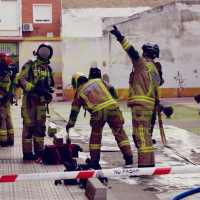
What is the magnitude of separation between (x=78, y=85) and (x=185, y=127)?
5.38m

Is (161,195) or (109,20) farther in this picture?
(109,20)

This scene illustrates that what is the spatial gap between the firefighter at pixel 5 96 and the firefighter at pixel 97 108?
78.6 inches

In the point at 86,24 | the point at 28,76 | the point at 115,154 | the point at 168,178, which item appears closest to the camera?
the point at 168,178

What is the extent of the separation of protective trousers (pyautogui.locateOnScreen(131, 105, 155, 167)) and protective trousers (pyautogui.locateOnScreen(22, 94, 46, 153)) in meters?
1.61

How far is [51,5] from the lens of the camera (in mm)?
30156

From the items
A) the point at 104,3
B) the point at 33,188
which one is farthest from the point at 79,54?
the point at 33,188

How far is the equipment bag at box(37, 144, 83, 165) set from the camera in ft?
21.9

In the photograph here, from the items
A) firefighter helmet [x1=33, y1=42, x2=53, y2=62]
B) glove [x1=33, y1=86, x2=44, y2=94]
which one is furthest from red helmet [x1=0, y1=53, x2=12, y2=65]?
glove [x1=33, y1=86, x2=44, y2=94]

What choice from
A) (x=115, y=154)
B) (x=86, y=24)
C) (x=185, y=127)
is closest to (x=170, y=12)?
(x=86, y=24)

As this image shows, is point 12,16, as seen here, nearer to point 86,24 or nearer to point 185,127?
point 86,24

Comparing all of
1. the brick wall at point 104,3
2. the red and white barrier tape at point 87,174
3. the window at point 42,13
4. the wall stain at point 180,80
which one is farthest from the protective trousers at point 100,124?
the window at point 42,13

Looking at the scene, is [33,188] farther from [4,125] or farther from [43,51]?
[4,125]

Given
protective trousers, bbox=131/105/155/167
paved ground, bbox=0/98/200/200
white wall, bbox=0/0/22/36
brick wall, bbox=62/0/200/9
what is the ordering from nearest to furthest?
paved ground, bbox=0/98/200/200 < protective trousers, bbox=131/105/155/167 < brick wall, bbox=62/0/200/9 < white wall, bbox=0/0/22/36

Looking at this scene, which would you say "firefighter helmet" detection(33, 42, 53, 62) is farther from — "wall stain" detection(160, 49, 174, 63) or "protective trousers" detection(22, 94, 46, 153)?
"wall stain" detection(160, 49, 174, 63)
